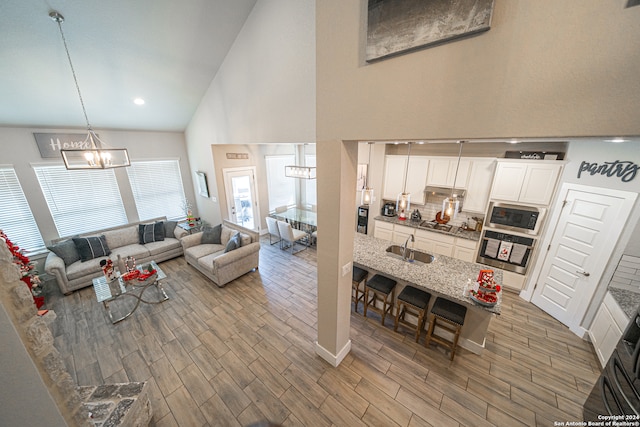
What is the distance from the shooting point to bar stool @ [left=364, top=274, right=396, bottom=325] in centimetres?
306

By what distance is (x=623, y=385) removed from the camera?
1507 mm

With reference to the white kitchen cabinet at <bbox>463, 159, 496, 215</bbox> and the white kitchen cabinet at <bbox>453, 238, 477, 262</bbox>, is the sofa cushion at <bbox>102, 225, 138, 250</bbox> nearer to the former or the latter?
the white kitchen cabinet at <bbox>453, 238, 477, 262</bbox>

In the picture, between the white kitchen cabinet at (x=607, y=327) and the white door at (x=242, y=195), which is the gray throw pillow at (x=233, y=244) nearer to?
the white door at (x=242, y=195)

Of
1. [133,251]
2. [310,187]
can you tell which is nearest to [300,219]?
[310,187]

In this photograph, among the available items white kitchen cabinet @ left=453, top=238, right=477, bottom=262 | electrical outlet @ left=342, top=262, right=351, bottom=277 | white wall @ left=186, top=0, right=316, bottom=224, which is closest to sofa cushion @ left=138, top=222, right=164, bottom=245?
white wall @ left=186, top=0, right=316, bottom=224

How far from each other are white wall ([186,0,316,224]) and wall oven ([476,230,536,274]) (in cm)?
369

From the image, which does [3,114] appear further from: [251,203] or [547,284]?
[547,284]

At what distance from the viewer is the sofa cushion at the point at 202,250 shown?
448 cm

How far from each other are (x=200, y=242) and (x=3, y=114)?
3.54 meters

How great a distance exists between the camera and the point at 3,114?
3.40 m

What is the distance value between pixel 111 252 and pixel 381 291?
5.47 metres

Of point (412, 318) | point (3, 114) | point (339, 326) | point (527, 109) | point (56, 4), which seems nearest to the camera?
point (527, 109)

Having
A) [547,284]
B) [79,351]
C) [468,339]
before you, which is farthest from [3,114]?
[547,284]

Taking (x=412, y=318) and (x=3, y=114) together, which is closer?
(x=412, y=318)
